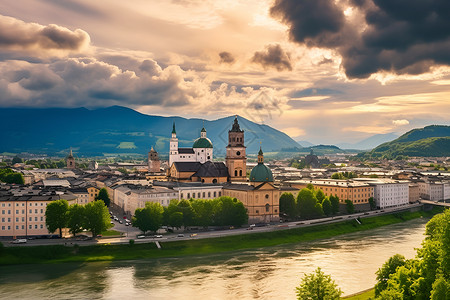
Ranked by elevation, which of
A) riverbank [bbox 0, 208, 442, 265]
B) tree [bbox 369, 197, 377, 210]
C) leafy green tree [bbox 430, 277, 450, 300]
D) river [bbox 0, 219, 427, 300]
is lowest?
river [bbox 0, 219, 427, 300]

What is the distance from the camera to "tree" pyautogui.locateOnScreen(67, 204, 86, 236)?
236 feet

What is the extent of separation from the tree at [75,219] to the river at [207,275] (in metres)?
10.4

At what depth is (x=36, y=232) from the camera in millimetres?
73125

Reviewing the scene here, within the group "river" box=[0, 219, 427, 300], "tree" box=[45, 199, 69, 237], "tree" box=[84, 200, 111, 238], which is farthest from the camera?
"tree" box=[84, 200, 111, 238]

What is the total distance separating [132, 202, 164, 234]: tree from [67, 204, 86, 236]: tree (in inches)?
339

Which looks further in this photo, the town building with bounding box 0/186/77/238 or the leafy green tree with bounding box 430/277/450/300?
the town building with bounding box 0/186/77/238

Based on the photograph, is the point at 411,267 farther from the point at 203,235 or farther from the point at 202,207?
the point at 202,207

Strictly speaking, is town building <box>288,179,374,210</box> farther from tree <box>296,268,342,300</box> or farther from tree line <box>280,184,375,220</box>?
tree <box>296,268,342,300</box>

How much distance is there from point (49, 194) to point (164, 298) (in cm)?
3977

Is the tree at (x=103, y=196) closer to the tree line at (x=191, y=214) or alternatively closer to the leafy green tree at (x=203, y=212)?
the tree line at (x=191, y=214)

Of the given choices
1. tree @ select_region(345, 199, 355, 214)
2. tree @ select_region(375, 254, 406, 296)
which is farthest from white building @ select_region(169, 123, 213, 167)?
tree @ select_region(375, 254, 406, 296)

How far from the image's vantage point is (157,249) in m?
68.9

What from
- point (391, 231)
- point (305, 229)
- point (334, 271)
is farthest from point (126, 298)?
point (391, 231)

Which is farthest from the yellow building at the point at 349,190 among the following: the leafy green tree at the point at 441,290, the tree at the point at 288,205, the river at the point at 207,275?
the leafy green tree at the point at 441,290
